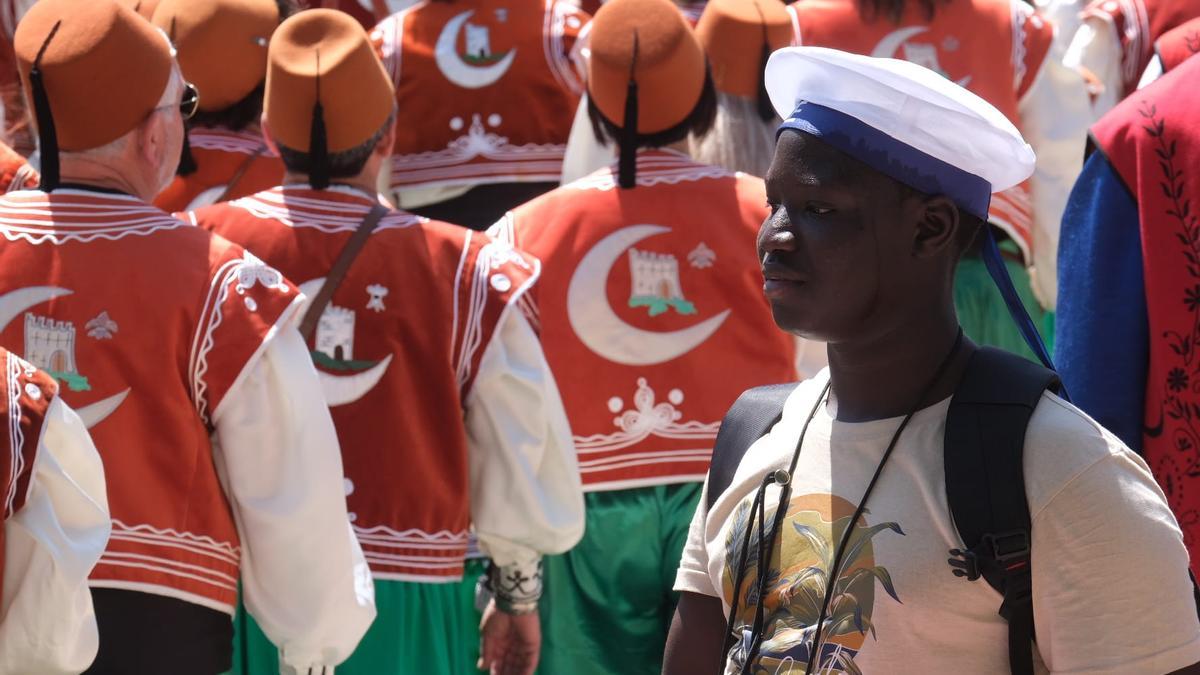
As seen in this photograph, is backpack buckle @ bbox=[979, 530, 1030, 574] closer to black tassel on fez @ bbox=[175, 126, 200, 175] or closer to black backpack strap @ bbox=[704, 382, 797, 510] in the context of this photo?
black backpack strap @ bbox=[704, 382, 797, 510]

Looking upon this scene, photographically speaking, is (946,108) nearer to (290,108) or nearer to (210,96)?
(290,108)

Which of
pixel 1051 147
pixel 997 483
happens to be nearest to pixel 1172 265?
pixel 997 483

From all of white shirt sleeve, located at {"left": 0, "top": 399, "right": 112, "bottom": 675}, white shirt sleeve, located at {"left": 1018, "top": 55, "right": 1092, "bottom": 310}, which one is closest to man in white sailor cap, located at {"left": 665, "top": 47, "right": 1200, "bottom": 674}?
white shirt sleeve, located at {"left": 0, "top": 399, "right": 112, "bottom": 675}

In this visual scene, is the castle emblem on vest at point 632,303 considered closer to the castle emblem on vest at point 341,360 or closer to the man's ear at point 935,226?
the castle emblem on vest at point 341,360

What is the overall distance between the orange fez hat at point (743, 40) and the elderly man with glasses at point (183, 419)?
2007 mm

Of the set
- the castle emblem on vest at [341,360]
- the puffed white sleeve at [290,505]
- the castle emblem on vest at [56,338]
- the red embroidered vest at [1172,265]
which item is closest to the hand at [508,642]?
the castle emblem on vest at [341,360]

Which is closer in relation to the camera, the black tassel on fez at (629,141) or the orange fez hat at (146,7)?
the black tassel on fez at (629,141)

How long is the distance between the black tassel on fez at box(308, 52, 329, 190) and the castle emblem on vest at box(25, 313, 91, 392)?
876 mm

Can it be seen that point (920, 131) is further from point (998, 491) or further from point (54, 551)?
point (54, 551)

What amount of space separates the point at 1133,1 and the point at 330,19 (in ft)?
10.6

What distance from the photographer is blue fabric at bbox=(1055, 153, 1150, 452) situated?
8.85 feet

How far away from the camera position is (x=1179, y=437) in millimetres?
2658

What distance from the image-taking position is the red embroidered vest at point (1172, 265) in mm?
2635

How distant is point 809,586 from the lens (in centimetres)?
193
